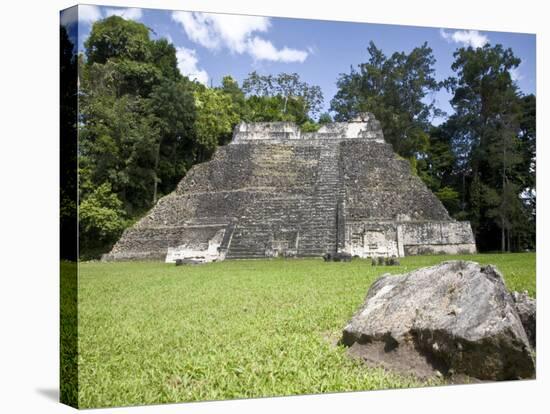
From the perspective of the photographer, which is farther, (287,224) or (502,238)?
(287,224)

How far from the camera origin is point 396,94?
409 inches

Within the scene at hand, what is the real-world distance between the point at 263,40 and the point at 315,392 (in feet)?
12.6

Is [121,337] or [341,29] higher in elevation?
[341,29]

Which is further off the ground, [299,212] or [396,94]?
[396,94]

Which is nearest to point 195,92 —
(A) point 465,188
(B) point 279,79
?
(B) point 279,79

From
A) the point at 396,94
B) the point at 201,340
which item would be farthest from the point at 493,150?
the point at 201,340

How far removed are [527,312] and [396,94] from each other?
3809mm

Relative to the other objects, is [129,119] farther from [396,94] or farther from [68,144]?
[396,94]

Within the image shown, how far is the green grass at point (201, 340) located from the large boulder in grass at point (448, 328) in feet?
0.78

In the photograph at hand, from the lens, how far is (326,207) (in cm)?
1366

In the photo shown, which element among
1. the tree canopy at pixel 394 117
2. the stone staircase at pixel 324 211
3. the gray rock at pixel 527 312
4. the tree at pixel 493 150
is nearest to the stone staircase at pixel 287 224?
the stone staircase at pixel 324 211

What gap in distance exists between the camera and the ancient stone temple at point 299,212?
10227 millimetres

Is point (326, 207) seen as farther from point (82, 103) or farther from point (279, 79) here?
point (82, 103)

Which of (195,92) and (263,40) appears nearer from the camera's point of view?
(263,40)
